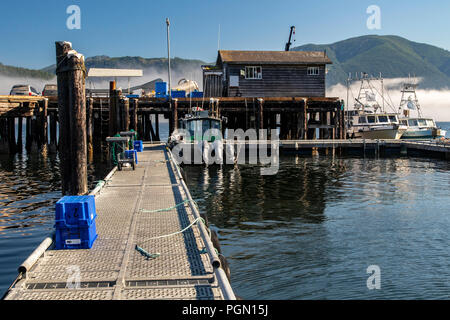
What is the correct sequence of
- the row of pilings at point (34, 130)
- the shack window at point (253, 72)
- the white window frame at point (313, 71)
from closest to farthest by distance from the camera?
the row of pilings at point (34, 130)
the shack window at point (253, 72)
the white window frame at point (313, 71)

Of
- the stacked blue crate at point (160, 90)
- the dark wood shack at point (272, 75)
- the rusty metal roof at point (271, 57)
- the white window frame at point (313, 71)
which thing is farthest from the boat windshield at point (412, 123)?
the stacked blue crate at point (160, 90)

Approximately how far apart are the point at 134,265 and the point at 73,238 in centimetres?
168

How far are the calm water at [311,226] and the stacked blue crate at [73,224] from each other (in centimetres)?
224

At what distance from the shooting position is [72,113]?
519 inches

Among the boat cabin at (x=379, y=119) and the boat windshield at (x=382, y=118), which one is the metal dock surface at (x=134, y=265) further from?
the boat windshield at (x=382, y=118)

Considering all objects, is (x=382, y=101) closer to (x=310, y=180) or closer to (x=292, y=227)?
(x=310, y=180)

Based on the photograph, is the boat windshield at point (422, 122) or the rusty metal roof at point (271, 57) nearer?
the rusty metal roof at point (271, 57)

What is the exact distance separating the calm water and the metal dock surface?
1.68 meters

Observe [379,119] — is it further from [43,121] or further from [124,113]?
[43,121]

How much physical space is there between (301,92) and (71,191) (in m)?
33.1

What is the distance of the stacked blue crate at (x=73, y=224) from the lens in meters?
8.76

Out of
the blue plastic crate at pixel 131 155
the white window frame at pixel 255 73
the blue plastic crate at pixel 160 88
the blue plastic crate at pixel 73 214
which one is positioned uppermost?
the white window frame at pixel 255 73

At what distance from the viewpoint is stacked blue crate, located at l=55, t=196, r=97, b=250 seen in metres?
8.76

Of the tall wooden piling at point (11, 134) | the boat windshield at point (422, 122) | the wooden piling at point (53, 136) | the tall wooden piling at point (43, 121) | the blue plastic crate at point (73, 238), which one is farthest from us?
the boat windshield at point (422, 122)
